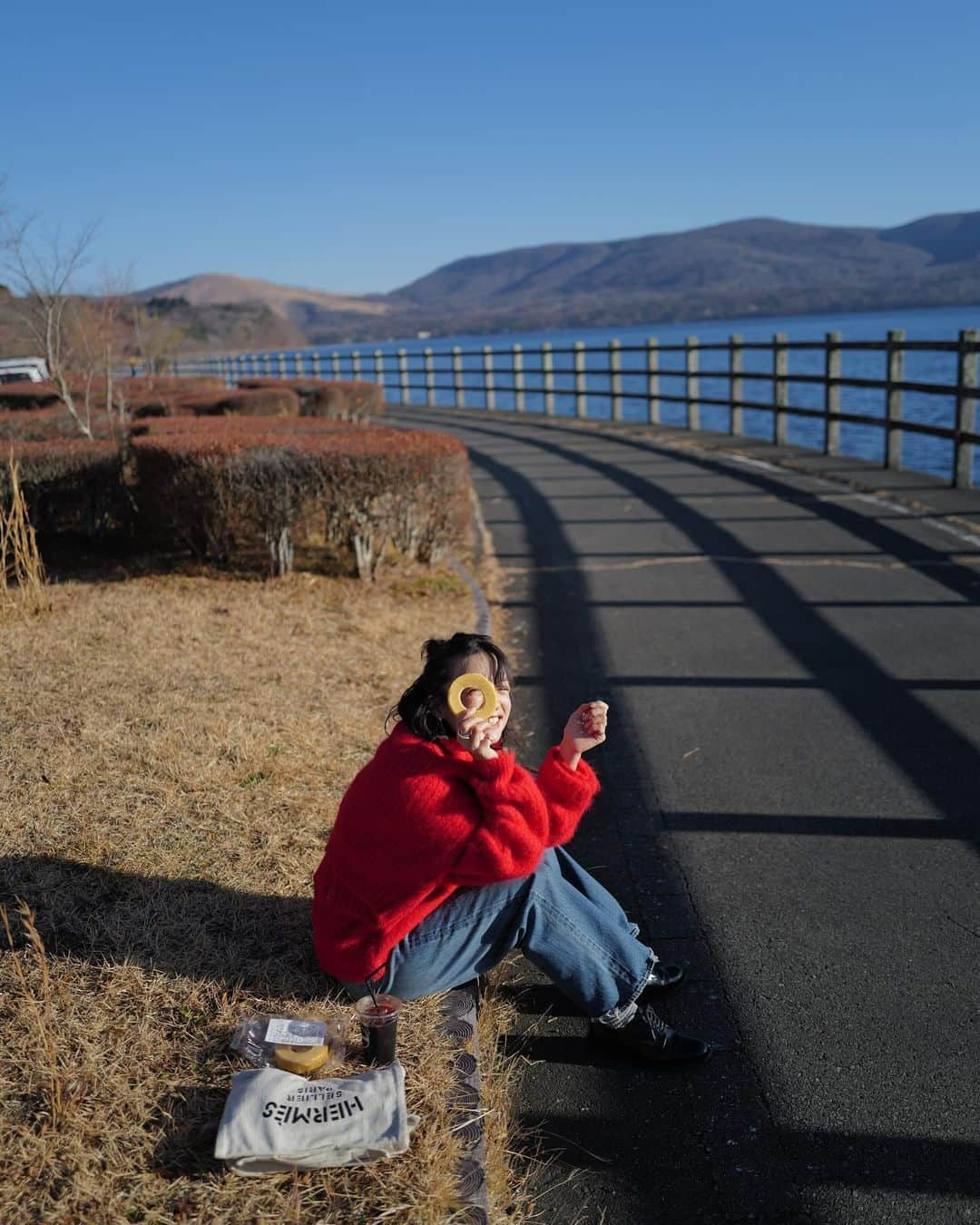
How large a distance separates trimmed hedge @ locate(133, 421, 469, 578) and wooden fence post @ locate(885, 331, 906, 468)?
6.10 m

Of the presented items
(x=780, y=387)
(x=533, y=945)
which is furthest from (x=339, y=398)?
(x=533, y=945)

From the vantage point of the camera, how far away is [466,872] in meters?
2.88

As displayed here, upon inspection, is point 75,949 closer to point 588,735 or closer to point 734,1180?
point 588,735

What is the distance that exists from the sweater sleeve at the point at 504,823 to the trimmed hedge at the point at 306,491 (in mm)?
4926

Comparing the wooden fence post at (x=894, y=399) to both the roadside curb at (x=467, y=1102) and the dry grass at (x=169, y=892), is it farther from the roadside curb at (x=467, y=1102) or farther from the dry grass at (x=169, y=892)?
the roadside curb at (x=467, y=1102)

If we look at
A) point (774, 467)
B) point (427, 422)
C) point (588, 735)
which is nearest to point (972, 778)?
point (588, 735)

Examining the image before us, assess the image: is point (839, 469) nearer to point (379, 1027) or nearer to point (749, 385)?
point (379, 1027)

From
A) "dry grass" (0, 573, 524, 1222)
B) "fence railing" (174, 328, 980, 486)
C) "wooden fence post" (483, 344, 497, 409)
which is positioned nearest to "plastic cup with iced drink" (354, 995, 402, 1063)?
"dry grass" (0, 573, 524, 1222)

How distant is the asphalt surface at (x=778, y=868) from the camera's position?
105 inches

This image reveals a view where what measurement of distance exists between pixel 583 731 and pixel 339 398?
1769 centimetres

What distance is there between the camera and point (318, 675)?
584 centimetres

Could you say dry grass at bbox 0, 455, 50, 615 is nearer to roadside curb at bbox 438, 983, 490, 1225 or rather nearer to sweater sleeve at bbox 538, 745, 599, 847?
roadside curb at bbox 438, 983, 490, 1225

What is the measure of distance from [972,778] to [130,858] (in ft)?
10.2

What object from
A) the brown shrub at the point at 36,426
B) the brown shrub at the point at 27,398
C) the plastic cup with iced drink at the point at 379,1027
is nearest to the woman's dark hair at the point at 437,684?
the plastic cup with iced drink at the point at 379,1027
